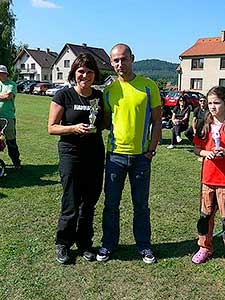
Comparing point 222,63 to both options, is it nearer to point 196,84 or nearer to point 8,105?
point 196,84

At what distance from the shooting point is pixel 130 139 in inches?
135

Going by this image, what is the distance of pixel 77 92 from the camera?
3.40 metres

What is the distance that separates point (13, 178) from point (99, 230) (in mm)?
2657

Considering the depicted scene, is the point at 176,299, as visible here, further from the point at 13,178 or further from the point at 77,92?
the point at 13,178

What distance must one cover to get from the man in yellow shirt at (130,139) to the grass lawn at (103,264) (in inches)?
10.2

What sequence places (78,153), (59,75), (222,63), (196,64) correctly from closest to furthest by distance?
(78,153)
(222,63)
(196,64)
(59,75)

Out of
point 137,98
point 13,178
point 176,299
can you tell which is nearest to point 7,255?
point 176,299

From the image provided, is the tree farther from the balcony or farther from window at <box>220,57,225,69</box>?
the balcony

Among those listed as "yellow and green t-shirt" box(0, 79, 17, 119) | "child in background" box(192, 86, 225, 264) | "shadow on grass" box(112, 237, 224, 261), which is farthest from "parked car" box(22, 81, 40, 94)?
"child in background" box(192, 86, 225, 264)

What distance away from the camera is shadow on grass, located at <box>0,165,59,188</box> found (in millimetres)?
6329

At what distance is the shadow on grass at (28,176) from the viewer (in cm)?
633

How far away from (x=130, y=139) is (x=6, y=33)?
41.3 m

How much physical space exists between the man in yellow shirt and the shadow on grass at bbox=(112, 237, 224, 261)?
13 cm

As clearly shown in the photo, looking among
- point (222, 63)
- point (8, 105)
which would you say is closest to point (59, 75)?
point (222, 63)
